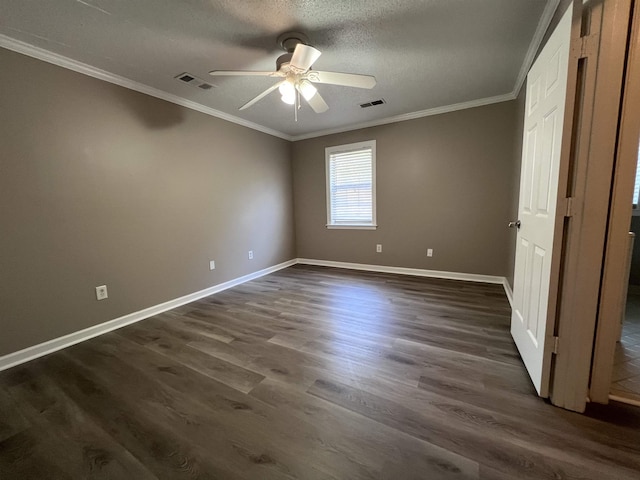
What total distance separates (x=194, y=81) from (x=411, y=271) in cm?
372

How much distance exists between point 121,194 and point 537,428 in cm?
357

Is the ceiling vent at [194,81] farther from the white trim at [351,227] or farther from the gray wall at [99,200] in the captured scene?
the white trim at [351,227]

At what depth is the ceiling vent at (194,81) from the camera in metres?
2.53

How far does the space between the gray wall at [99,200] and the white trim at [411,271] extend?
1727mm

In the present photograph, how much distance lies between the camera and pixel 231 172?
371 cm

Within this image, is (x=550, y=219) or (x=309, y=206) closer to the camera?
(x=550, y=219)

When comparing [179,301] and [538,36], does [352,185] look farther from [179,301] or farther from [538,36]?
[179,301]

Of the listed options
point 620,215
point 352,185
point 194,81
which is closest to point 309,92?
point 194,81

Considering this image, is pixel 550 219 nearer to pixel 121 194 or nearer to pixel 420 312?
pixel 420 312

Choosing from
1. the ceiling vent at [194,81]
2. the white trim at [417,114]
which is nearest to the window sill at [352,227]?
the white trim at [417,114]

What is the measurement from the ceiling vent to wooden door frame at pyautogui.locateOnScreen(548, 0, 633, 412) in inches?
111

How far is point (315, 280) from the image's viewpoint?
396 cm

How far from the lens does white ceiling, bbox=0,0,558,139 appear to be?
1.70 metres

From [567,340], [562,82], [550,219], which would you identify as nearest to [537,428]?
[567,340]
